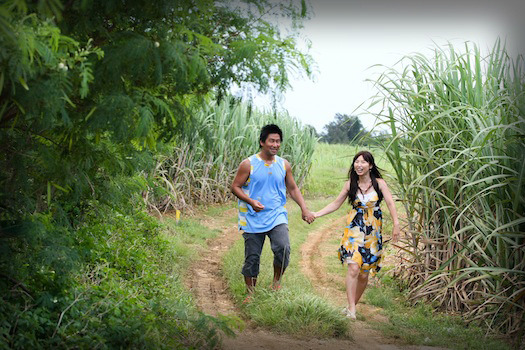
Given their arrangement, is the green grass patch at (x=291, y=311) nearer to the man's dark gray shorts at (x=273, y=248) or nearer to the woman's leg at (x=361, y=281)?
the man's dark gray shorts at (x=273, y=248)

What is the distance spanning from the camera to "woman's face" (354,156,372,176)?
6.57 meters

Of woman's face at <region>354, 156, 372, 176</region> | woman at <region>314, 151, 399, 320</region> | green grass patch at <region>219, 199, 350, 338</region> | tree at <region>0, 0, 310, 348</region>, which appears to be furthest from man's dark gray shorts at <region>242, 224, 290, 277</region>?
tree at <region>0, 0, 310, 348</region>

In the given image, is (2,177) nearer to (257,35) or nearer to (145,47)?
(145,47)

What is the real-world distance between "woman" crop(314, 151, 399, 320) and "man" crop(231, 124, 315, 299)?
0.64 meters

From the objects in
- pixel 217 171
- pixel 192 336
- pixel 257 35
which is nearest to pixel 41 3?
pixel 257 35

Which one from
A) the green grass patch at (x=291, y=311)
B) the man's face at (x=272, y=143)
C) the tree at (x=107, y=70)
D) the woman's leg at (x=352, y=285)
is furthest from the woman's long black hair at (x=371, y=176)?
the tree at (x=107, y=70)

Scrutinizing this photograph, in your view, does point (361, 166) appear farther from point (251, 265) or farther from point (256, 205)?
point (251, 265)

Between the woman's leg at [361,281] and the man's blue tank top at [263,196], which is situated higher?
the man's blue tank top at [263,196]

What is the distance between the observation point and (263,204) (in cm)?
673

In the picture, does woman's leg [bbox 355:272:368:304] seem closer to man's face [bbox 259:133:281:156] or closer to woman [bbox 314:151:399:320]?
woman [bbox 314:151:399:320]

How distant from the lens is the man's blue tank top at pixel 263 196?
6691mm

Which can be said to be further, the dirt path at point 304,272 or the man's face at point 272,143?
the man's face at point 272,143

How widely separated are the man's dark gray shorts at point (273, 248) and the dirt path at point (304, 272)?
459 mm

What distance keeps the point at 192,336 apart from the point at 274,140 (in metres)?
2.43
